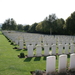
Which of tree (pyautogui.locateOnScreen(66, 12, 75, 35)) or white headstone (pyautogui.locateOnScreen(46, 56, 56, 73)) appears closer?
white headstone (pyautogui.locateOnScreen(46, 56, 56, 73))

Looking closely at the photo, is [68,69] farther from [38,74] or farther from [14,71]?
[14,71]

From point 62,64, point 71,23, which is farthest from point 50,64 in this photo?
point 71,23

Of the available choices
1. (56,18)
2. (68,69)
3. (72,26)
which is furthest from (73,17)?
(68,69)

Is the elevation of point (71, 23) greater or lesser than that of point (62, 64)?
greater

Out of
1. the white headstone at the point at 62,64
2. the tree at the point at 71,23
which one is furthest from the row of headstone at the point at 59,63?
the tree at the point at 71,23

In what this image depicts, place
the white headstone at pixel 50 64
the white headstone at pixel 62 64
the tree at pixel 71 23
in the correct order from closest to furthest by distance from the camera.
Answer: the white headstone at pixel 50 64 < the white headstone at pixel 62 64 < the tree at pixel 71 23

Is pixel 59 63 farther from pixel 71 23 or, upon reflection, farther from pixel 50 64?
pixel 71 23

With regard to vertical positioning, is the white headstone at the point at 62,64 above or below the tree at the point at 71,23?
below

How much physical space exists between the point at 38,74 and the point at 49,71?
0.62 meters

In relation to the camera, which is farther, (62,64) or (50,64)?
(62,64)

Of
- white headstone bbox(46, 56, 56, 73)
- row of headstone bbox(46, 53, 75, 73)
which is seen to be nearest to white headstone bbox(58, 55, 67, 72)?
row of headstone bbox(46, 53, 75, 73)

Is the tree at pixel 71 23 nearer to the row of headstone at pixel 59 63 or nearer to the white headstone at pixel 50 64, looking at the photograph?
the row of headstone at pixel 59 63

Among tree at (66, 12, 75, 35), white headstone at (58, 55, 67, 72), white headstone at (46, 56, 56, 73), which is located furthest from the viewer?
tree at (66, 12, 75, 35)

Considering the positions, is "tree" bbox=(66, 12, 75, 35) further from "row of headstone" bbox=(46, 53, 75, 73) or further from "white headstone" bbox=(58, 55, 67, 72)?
"white headstone" bbox=(58, 55, 67, 72)
